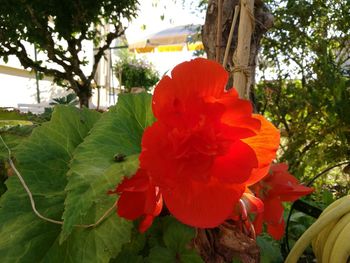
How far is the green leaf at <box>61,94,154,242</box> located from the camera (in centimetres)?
32

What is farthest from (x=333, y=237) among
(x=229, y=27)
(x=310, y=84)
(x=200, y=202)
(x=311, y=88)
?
(x=310, y=84)

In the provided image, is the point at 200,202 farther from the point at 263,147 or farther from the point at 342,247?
the point at 342,247

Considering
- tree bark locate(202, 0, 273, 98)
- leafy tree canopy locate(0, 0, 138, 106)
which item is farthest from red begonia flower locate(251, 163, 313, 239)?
leafy tree canopy locate(0, 0, 138, 106)

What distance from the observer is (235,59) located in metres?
0.54

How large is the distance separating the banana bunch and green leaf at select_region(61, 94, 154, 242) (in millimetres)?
217

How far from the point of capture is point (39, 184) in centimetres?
39

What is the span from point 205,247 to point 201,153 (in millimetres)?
103

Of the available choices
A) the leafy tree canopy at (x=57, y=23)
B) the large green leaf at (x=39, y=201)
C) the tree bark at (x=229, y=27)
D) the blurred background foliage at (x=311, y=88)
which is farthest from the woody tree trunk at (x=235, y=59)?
the leafy tree canopy at (x=57, y=23)

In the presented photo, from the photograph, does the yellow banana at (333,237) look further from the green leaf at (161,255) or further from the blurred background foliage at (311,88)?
the blurred background foliage at (311,88)

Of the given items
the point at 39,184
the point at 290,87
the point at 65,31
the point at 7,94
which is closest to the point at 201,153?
the point at 39,184

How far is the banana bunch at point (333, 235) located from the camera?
43cm

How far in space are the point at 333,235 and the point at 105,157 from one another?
0.28 meters

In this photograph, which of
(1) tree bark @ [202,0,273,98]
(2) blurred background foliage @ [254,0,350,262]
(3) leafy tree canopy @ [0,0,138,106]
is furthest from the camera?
(3) leafy tree canopy @ [0,0,138,106]

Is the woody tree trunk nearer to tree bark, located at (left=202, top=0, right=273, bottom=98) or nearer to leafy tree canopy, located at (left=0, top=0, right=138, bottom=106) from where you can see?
tree bark, located at (left=202, top=0, right=273, bottom=98)
